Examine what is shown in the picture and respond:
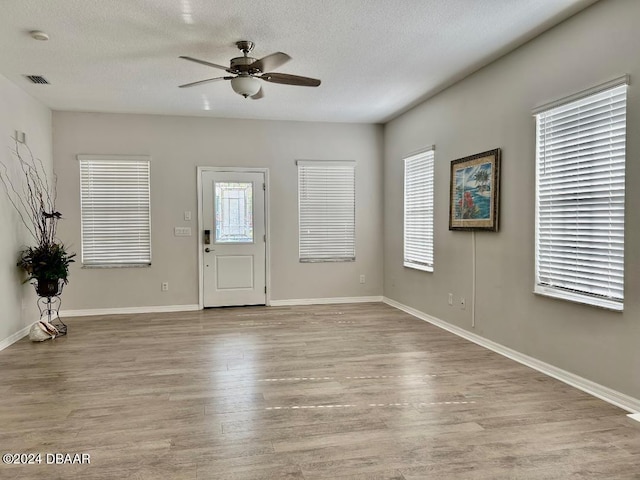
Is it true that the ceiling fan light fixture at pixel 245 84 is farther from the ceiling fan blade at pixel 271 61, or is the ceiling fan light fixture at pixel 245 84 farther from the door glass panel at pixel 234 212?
the door glass panel at pixel 234 212

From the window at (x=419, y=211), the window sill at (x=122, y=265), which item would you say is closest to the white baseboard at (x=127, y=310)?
the window sill at (x=122, y=265)

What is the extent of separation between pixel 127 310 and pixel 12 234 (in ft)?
6.28

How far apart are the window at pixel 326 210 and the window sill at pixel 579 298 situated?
3592 mm

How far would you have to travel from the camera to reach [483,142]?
15.0ft

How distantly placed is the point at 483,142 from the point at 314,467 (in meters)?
3.52

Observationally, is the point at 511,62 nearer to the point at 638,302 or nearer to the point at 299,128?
the point at 638,302

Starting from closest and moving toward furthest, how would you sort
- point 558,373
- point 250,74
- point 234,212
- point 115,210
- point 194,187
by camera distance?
point 558,373 → point 250,74 → point 115,210 → point 194,187 → point 234,212

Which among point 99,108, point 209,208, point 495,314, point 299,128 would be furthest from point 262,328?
point 99,108

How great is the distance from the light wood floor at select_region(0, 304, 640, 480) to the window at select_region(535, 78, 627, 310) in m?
0.81

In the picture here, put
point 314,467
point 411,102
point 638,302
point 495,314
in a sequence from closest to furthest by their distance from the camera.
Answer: point 314,467, point 638,302, point 495,314, point 411,102

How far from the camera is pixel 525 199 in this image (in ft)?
13.0

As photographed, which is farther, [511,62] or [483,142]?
[483,142]

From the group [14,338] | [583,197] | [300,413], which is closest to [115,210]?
[14,338]

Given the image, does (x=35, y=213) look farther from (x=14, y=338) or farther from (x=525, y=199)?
(x=525, y=199)
